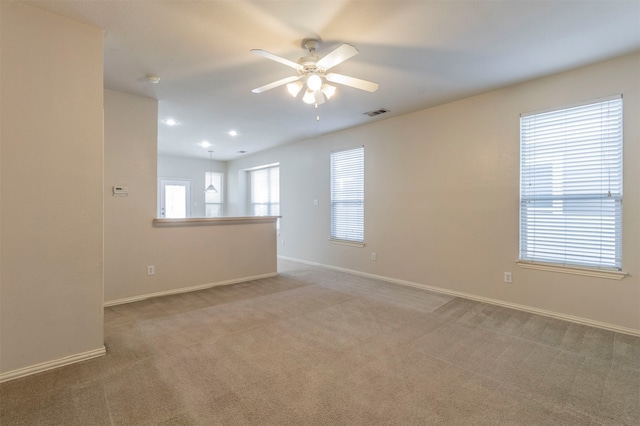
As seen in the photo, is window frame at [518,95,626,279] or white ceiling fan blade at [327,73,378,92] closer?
white ceiling fan blade at [327,73,378,92]

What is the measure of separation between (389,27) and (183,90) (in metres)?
2.50

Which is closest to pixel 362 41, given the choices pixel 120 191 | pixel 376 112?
pixel 376 112

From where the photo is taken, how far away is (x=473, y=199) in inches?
150

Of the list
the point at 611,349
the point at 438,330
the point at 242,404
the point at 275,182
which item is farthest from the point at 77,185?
the point at 275,182

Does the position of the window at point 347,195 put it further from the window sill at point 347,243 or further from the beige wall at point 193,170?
the beige wall at point 193,170

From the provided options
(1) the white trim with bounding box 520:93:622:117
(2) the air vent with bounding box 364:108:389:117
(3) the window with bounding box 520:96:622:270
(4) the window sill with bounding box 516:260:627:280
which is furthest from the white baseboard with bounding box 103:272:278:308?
(1) the white trim with bounding box 520:93:622:117

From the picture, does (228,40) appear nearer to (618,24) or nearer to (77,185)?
(77,185)

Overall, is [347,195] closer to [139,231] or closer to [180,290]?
[180,290]

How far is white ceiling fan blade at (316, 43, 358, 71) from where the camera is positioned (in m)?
2.05

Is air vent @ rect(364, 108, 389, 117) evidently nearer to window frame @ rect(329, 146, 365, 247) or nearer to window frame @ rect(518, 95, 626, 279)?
window frame @ rect(329, 146, 365, 247)

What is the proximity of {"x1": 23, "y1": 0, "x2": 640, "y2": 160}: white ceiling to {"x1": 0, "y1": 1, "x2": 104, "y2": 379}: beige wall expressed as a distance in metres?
0.29

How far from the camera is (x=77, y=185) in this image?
2234 mm

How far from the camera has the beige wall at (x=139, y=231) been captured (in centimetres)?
359

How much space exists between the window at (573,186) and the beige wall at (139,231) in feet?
13.6
